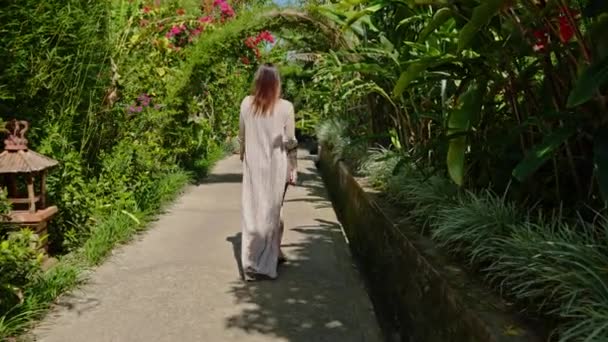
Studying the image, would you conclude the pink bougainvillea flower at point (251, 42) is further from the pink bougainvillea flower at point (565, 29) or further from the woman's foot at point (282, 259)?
the pink bougainvillea flower at point (565, 29)

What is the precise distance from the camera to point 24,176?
4.66 meters

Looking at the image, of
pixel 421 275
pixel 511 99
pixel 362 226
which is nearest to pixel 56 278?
pixel 421 275

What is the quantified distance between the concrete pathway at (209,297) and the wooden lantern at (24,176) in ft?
2.17

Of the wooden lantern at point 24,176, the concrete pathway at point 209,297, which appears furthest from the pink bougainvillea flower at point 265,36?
the wooden lantern at point 24,176

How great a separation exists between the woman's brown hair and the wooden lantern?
1.73m

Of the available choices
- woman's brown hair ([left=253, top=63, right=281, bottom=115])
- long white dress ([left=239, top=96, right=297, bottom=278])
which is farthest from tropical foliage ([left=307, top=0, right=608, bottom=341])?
long white dress ([left=239, top=96, right=297, bottom=278])

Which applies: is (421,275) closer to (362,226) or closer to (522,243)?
(522,243)

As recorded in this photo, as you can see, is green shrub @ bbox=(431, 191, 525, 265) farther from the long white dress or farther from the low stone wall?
the long white dress

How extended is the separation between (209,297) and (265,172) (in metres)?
1.21

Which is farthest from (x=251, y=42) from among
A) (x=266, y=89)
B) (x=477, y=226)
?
(x=477, y=226)

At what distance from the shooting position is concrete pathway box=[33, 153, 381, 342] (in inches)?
151

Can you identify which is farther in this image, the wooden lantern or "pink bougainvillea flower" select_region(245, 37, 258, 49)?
"pink bougainvillea flower" select_region(245, 37, 258, 49)

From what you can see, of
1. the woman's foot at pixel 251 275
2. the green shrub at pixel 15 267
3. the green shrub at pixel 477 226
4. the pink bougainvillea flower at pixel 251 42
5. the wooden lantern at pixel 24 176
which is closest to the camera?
the green shrub at pixel 477 226

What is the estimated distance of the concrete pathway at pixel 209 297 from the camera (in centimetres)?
383
